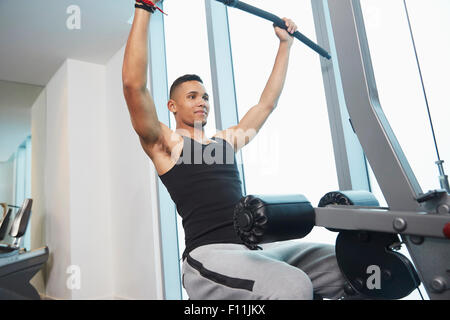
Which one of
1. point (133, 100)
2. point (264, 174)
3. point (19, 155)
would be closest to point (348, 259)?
point (133, 100)

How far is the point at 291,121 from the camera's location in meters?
1.98

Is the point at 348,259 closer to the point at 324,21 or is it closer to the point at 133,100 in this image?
the point at 133,100

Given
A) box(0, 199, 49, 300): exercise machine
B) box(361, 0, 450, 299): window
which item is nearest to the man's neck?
box(361, 0, 450, 299): window

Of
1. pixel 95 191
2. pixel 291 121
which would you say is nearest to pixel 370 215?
pixel 291 121

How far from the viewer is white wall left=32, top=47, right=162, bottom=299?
322 cm

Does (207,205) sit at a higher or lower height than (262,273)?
higher

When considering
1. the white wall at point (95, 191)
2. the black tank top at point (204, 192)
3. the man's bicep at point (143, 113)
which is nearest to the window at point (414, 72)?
the black tank top at point (204, 192)

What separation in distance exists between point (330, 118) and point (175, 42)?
1.91 metres

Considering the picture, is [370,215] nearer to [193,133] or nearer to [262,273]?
[262,273]

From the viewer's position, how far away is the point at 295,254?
3.76ft

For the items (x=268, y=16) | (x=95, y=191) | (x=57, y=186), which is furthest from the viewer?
(x=57, y=186)

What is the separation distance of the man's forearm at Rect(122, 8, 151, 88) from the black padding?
0.56m

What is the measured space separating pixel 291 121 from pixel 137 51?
1097mm

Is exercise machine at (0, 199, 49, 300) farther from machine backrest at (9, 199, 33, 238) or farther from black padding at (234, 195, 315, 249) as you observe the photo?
black padding at (234, 195, 315, 249)
